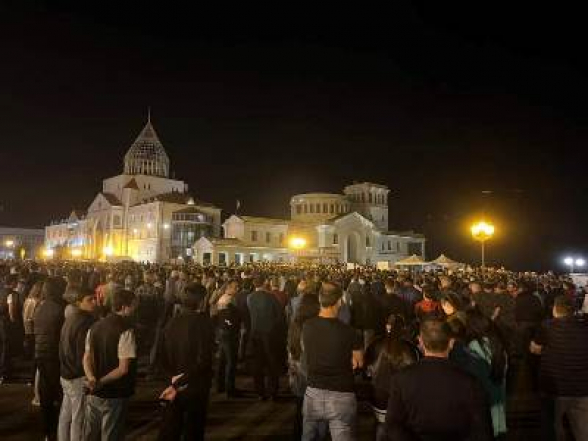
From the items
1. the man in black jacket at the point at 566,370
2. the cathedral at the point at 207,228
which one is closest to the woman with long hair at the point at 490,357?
the man in black jacket at the point at 566,370

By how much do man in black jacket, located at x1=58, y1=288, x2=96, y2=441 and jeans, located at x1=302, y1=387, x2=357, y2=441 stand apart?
2.55 m

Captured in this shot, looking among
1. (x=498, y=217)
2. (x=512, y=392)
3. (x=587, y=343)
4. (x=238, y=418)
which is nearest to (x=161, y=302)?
(x=238, y=418)

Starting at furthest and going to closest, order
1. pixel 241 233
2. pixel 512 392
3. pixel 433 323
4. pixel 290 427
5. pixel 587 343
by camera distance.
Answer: pixel 241 233 < pixel 512 392 < pixel 290 427 < pixel 587 343 < pixel 433 323

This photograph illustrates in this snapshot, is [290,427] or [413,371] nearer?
[413,371]

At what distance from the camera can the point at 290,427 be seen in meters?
7.55

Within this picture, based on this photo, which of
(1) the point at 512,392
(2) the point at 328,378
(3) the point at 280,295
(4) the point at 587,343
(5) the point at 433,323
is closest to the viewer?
(5) the point at 433,323

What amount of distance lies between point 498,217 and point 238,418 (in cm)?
7609

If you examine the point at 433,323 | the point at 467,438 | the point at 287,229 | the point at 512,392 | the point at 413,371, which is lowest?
the point at 512,392

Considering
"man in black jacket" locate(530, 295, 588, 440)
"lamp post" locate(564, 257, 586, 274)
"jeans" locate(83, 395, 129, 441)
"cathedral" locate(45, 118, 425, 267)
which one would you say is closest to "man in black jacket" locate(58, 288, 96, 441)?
"jeans" locate(83, 395, 129, 441)

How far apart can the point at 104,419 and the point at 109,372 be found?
0.49 m

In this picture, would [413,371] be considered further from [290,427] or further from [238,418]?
[238,418]

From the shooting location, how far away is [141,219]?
2852 inches

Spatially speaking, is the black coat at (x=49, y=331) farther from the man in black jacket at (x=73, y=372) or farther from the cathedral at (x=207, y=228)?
the cathedral at (x=207, y=228)

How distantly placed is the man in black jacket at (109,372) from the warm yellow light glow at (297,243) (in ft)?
204
